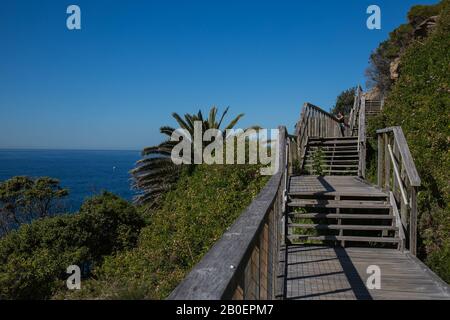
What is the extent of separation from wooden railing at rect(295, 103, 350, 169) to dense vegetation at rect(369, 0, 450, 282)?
216cm

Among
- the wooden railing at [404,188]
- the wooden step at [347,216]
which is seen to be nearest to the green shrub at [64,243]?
the wooden step at [347,216]

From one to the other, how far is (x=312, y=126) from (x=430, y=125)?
19.8ft

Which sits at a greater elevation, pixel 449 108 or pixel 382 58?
pixel 382 58

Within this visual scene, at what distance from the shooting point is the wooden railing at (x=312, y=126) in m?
12.8

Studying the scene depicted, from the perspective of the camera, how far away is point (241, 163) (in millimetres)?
13766

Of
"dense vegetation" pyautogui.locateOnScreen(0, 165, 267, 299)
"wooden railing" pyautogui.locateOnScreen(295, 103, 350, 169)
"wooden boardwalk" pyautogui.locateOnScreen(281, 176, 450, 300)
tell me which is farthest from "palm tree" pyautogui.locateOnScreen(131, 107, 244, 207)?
"wooden boardwalk" pyautogui.locateOnScreen(281, 176, 450, 300)

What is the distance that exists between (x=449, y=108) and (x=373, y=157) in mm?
3654

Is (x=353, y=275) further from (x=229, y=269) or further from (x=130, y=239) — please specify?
(x=130, y=239)

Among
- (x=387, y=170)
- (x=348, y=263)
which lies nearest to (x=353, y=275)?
(x=348, y=263)

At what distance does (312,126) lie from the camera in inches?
567

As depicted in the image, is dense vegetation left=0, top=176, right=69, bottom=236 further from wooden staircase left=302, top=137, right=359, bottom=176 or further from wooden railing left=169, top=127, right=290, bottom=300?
wooden railing left=169, top=127, right=290, bottom=300

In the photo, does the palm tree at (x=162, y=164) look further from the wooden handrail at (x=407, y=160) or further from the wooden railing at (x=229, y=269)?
the wooden railing at (x=229, y=269)
